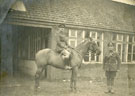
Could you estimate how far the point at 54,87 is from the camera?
2.66m

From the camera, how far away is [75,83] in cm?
272

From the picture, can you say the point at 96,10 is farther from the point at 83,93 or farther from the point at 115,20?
the point at 83,93

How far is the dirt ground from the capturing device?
8.35ft

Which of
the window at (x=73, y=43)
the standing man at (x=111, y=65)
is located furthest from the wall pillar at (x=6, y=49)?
the standing man at (x=111, y=65)

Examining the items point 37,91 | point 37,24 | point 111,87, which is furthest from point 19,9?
point 111,87

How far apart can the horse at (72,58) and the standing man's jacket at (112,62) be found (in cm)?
21

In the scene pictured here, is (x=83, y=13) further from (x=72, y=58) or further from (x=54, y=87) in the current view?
(x=54, y=87)

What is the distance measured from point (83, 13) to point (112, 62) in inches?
33.5

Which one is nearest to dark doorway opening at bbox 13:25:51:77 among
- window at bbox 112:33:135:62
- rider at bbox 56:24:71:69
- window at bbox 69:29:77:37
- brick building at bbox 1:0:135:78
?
brick building at bbox 1:0:135:78

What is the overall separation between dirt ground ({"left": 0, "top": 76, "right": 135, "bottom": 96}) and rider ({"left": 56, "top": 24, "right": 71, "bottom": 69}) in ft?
0.98

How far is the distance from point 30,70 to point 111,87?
1220 mm

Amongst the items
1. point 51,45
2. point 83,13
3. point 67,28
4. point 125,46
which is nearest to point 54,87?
point 51,45

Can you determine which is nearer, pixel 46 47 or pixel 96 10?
pixel 46 47

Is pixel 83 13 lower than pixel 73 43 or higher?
higher
